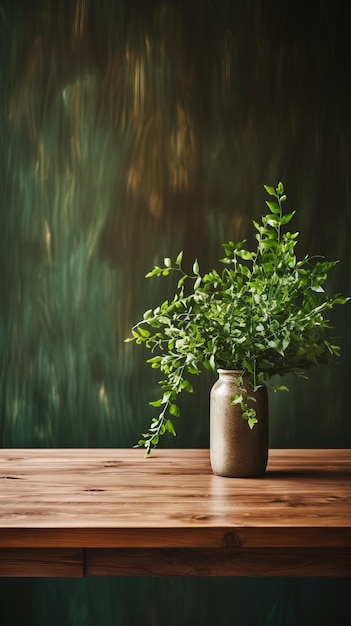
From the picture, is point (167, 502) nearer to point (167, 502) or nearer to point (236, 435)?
point (167, 502)

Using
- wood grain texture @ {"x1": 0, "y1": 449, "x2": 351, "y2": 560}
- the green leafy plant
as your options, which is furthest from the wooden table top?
the green leafy plant

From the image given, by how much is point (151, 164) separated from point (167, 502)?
1.04 metres

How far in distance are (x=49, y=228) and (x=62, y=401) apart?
507 mm

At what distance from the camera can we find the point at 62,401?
1.95m

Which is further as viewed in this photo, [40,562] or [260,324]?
[260,324]

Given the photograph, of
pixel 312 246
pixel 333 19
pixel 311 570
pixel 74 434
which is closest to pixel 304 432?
pixel 312 246

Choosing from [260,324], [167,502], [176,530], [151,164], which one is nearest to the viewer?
[176,530]

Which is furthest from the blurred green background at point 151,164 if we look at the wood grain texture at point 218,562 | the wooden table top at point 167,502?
the wood grain texture at point 218,562

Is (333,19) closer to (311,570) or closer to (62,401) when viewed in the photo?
(62,401)

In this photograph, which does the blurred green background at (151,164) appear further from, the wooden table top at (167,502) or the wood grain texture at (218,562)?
the wood grain texture at (218,562)

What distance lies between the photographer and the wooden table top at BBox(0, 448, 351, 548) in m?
1.12

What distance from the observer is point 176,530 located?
3.67ft

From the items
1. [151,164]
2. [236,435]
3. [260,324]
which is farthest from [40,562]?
[151,164]

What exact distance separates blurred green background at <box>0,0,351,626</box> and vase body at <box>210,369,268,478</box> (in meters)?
0.45
